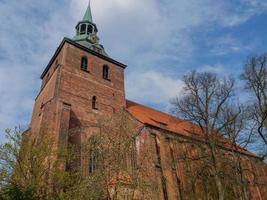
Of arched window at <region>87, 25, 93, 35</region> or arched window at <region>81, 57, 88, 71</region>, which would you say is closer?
arched window at <region>81, 57, 88, 71</region>

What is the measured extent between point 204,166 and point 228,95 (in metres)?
4.75

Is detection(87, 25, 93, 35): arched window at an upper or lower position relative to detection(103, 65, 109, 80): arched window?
upper

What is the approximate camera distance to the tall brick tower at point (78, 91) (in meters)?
17.0

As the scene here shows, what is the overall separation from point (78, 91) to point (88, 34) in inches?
400

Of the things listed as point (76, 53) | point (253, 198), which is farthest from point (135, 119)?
point (253, 198)

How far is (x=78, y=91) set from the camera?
65.6 ft

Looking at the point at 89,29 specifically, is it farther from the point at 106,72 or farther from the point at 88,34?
the point at 106,72

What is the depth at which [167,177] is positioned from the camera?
58.2 ft

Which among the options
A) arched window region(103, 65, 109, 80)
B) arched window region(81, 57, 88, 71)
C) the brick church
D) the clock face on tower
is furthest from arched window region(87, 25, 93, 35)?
arched window region(81, 57, 88, 71)

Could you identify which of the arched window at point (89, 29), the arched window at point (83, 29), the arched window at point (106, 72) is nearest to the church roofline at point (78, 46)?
the arched window at point (106, 72)

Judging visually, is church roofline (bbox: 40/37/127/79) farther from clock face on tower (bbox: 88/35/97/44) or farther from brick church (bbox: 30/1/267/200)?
clock face on tower (bbox: 88/35/97/44)

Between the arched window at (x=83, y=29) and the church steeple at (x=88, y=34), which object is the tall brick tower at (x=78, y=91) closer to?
the church steeple at (x=88, y=34)

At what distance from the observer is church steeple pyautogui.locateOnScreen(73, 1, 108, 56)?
2542 centimetres

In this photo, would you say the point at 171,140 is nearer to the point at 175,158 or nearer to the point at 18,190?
the point at 175,158
